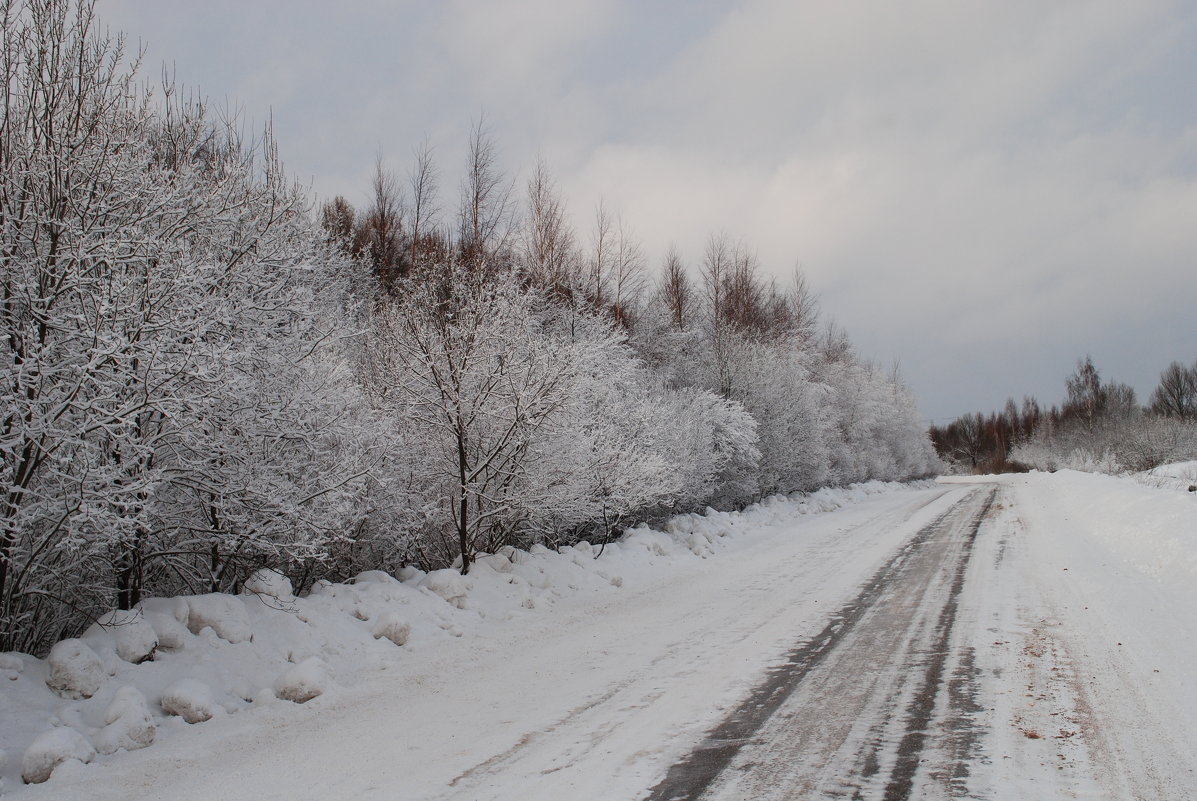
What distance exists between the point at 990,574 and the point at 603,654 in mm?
6470

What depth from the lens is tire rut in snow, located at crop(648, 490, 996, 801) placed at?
3.69 meters

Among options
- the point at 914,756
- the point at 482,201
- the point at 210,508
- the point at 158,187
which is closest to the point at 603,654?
the point at 914,756

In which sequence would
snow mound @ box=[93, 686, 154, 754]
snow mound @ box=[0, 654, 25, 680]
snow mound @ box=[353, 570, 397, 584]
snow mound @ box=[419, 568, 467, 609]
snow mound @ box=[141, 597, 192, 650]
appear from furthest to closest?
snow mound @ box=[419, 568, 467, 609] → snow mound @ box=[353, 570, 397, 584] → snow mound @ box=[141, 597, 192, 650] → snow mound @ box=[0, 654, 25, 680] → snow mound @ box=[93, 686, 154, 754]

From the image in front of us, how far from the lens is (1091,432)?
5388 centimetres

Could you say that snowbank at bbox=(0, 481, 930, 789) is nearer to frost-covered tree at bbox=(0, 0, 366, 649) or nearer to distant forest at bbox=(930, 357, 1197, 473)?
frost-covered tree at bbox=(0, 0, 366, 649)

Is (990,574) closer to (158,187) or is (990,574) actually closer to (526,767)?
(526,767)

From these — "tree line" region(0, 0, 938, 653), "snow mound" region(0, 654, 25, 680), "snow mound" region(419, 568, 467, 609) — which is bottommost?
"snow mound" region(419, 568, 467, 609)

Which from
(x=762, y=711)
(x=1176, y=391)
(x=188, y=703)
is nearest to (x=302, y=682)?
(x=188, y=703)

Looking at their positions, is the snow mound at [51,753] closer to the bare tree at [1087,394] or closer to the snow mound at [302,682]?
the snow mound at [302,682]

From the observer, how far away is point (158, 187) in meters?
5.92

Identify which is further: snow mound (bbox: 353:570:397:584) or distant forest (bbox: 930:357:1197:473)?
distant forest (bbox: 930:357:1197:473)

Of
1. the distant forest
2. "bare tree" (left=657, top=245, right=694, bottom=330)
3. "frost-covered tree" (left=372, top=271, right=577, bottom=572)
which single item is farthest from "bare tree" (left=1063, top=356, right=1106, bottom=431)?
"frost-covered tree" (left=372, top=271, right=577, bottom=572)

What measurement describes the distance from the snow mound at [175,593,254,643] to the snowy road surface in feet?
3.66

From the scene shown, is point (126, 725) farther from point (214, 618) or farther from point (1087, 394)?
point (1087, 394)
